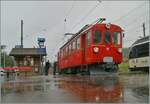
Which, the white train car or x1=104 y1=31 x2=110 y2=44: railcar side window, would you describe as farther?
the white train car

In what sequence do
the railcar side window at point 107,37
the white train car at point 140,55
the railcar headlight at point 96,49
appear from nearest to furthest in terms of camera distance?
the railcar headlight at point 96,49
the railcar side window at point 107,37
the white train car at point 140,55

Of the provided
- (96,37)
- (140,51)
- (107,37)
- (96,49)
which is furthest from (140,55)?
(96,49)

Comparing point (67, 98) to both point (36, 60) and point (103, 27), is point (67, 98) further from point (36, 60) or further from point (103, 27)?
point (36, 60)

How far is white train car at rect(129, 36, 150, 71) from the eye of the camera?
34.2 metres

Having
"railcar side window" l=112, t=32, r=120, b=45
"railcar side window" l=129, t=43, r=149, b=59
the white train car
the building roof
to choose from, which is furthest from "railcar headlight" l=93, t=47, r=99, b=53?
the building roof

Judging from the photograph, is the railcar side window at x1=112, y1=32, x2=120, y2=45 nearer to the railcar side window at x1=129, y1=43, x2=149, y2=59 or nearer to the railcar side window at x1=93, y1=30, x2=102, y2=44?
the railcar side window at x1=93, y1=30, x2=102, y2=44

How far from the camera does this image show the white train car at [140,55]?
1347 inches

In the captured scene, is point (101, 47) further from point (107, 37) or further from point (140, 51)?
point (140, 51)

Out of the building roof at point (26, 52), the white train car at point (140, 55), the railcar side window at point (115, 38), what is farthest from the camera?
the building roof at point (26, 52)

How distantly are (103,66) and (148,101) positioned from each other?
48.0 ft

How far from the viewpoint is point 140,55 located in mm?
36562

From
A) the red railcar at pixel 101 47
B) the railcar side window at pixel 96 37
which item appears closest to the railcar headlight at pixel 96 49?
the red railcar at pixel 101 47

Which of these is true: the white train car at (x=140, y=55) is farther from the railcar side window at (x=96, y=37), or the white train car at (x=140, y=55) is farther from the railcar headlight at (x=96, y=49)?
the railcar headlight at (x=96, y=49)

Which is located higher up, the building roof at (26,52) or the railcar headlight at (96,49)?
the building roof at (26,52)
